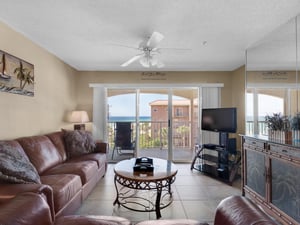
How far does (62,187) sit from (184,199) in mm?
1724

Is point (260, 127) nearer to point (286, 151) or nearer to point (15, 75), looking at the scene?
point (286, 151)

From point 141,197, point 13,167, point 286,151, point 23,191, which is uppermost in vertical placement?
point 286,151

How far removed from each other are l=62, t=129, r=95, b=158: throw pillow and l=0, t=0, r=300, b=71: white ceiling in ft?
4.97

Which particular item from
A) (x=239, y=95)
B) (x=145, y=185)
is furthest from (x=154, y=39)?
(x=239, y=95)

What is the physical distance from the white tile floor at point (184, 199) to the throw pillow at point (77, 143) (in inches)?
25.6

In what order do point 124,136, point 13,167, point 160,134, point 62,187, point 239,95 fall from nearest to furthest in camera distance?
point 13,167 < point 62,187 < point 239,95 < point 124,136 < point 160,134

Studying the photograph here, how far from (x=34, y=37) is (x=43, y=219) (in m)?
2.75

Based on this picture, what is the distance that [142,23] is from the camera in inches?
99.7

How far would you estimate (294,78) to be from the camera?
2.52 meters

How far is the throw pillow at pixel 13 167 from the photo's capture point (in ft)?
6.26

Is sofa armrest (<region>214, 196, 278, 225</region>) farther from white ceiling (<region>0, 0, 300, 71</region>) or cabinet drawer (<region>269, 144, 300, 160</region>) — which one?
white ceiling (<region>0, 0, 300, 71</region>)

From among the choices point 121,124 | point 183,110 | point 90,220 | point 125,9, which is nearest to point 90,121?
point 121,124

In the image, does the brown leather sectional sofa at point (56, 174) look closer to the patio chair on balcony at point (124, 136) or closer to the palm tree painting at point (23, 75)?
the palm tree painting at point (23, 75)

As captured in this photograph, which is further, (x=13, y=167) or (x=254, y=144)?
(x=254, y=144)
